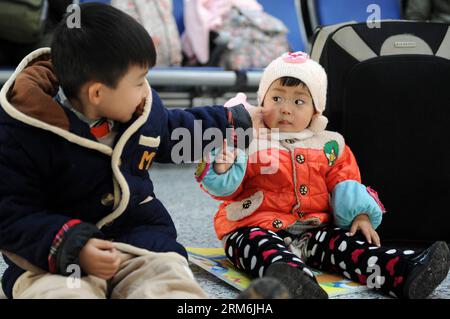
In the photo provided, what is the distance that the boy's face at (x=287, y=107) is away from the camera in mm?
1124

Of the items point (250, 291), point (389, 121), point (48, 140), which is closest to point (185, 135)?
point (48, 140)

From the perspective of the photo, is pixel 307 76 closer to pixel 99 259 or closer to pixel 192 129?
pixel 192 129

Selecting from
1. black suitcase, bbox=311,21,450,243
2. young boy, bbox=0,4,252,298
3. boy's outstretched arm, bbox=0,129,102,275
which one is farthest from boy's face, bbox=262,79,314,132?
boy's outstretched arm, bbox=0,129,102,275

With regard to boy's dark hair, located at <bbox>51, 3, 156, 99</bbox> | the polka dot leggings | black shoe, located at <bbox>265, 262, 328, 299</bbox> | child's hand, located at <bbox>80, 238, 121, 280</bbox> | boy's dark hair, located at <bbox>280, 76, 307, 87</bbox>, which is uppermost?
boy's dark hair, located at <bbox>51, 3, 156, 99</bbox>

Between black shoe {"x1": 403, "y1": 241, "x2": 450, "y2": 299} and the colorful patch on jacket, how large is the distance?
254mm

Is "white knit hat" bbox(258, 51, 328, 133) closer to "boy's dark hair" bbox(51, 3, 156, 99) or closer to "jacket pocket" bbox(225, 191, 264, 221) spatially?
"jacket pocket" bbox(225, 191, 264, 221)

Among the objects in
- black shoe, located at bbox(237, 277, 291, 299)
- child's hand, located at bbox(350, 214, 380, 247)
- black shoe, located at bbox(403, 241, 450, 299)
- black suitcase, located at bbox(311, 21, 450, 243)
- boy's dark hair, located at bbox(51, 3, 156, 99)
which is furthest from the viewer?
black suitcase, located at bbox(311, 21, 450, 243)

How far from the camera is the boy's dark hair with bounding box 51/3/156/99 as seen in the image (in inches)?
31.9

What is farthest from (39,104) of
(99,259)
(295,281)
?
(295,281)

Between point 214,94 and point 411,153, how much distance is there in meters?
1.54

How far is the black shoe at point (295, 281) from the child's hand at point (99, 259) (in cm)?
23

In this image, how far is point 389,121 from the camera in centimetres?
121

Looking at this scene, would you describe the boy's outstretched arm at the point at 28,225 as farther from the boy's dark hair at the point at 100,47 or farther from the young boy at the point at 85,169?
the boy's dark hair at the point at 100,47
